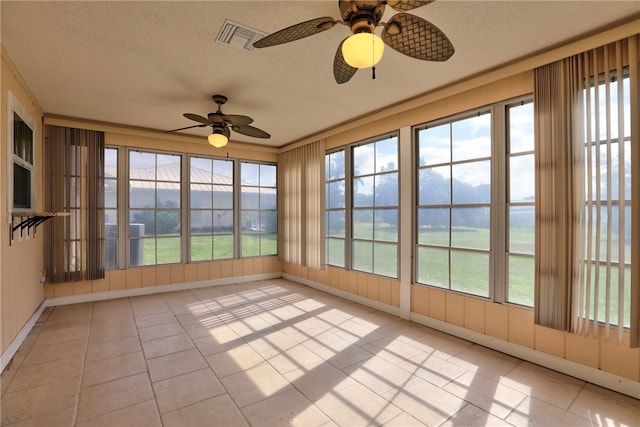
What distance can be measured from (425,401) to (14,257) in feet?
12.9

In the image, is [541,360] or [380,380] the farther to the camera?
[541,360]

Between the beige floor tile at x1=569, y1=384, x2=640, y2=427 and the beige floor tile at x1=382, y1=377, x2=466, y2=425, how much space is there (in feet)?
2.63

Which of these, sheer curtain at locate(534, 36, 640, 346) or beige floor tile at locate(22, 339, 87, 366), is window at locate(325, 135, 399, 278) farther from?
beige floor tile at locate(22, 339, 87, 366)

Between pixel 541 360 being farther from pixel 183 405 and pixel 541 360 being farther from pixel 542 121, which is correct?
pixel 183 405

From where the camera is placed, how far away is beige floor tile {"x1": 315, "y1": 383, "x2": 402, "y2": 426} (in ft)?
6.80

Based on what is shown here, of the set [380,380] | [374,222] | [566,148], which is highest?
[566,148]

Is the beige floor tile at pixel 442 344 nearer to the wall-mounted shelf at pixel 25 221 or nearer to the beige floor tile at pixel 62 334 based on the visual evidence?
the beige floor tile at pixel 62 334

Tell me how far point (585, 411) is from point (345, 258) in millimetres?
3257

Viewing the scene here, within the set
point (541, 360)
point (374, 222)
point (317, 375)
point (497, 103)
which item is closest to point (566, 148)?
point (497, 103)

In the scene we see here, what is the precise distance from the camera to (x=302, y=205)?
19.2ft

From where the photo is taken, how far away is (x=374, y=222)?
4.55 m

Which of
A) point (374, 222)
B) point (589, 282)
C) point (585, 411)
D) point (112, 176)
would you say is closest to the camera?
point (585, 411)

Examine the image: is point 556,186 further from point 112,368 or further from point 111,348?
point 111,348

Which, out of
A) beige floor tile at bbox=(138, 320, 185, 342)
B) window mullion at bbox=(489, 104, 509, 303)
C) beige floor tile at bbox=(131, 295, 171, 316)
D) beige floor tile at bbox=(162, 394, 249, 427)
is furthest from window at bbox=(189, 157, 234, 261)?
window mullion at bbox=(489, 104, 509, 303)
